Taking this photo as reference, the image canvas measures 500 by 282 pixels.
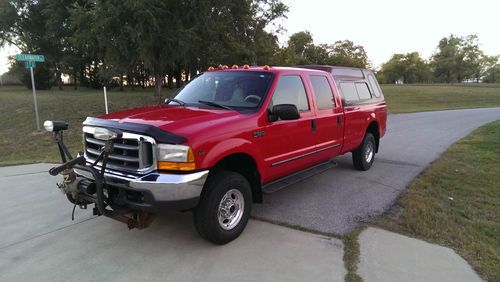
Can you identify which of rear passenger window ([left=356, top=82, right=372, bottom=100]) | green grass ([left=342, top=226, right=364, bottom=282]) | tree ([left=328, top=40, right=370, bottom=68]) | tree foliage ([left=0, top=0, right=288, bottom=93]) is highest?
tree ([left=328, top=40, right=370, bottom=68])

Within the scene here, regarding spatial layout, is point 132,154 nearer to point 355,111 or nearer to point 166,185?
point 166,185

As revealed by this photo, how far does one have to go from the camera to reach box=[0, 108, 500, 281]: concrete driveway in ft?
11.5

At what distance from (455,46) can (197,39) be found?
275ft

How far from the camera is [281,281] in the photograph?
3330 millimetres

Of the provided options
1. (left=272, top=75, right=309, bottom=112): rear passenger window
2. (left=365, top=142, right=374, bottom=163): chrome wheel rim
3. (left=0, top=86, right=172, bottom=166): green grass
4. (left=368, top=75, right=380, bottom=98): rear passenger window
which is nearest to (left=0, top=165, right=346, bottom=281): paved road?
(left=272, top=75, right=309, bottom=112): rear passenger window

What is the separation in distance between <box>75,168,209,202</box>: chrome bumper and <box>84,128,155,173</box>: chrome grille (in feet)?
0.36

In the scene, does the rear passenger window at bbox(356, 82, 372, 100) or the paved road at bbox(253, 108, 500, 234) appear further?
the rear passenger window at bbox(356, 82, 372, 100)

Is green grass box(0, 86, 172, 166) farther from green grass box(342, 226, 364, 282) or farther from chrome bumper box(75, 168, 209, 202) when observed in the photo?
green grass box(342, 226, 364, 282)

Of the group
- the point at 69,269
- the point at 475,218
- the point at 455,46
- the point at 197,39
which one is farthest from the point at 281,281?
the point at 455,46

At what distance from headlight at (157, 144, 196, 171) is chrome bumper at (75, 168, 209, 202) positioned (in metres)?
0.08

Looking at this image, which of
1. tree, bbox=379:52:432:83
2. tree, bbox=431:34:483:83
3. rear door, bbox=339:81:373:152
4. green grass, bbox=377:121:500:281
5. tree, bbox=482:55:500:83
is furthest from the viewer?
tree, bbox=379:52:432:83

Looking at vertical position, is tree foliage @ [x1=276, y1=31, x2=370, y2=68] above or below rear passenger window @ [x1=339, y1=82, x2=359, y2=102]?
above

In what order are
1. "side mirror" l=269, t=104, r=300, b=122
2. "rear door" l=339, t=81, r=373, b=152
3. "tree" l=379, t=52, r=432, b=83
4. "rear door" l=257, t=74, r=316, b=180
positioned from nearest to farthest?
1. "side mirror" l=269, t=104, r=300, b=122
2. "rear door" l=257, t=74, r=316, b=180
3. "rear door" l=339, t=81, r=373, b=152
4. "tree" l=379, t=52, r=432, b=83

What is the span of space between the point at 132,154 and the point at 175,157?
50cm
